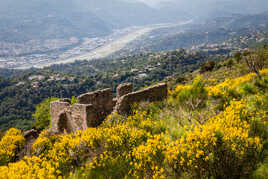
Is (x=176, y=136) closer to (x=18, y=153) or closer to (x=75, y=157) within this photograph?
(x=75, y=157)

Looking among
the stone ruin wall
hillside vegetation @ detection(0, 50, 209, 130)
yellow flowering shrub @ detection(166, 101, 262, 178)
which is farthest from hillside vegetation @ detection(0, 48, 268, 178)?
hillside vegetation @ detection(0, 50, 209, 130)

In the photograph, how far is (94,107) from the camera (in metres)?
10.9

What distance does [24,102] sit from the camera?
87.9m

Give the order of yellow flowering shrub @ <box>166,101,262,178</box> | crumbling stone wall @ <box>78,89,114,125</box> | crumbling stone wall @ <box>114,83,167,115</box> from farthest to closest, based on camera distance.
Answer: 1. crumbling stone wall @ <box>78,89,114,125</box>
2. crumbling stone wall @ <box>114,83,167,115</box>
3. yellow flowering shrub @ <box>166,101,262,178</box>

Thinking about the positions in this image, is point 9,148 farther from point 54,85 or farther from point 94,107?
point 54,85

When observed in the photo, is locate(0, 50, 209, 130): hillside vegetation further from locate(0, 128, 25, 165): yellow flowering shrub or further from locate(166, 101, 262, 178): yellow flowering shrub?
locate(166, 101, 262, 178): yellow flowering shrub

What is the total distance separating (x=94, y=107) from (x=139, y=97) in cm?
284

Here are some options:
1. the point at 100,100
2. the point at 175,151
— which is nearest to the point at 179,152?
the point at 175,151

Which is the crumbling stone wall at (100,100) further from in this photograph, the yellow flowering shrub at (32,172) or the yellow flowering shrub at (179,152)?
the yellow flowering shrub at (32,172)

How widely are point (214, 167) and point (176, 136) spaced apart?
1615 mm

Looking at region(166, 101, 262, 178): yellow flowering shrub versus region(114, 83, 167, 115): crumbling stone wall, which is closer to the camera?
region(166, 101, 262, 178): yellow flowering shrub

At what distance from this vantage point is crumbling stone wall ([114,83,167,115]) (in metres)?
9.37

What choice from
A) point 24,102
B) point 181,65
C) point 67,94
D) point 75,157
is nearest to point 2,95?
point 24,102

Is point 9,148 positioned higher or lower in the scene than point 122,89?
lower
